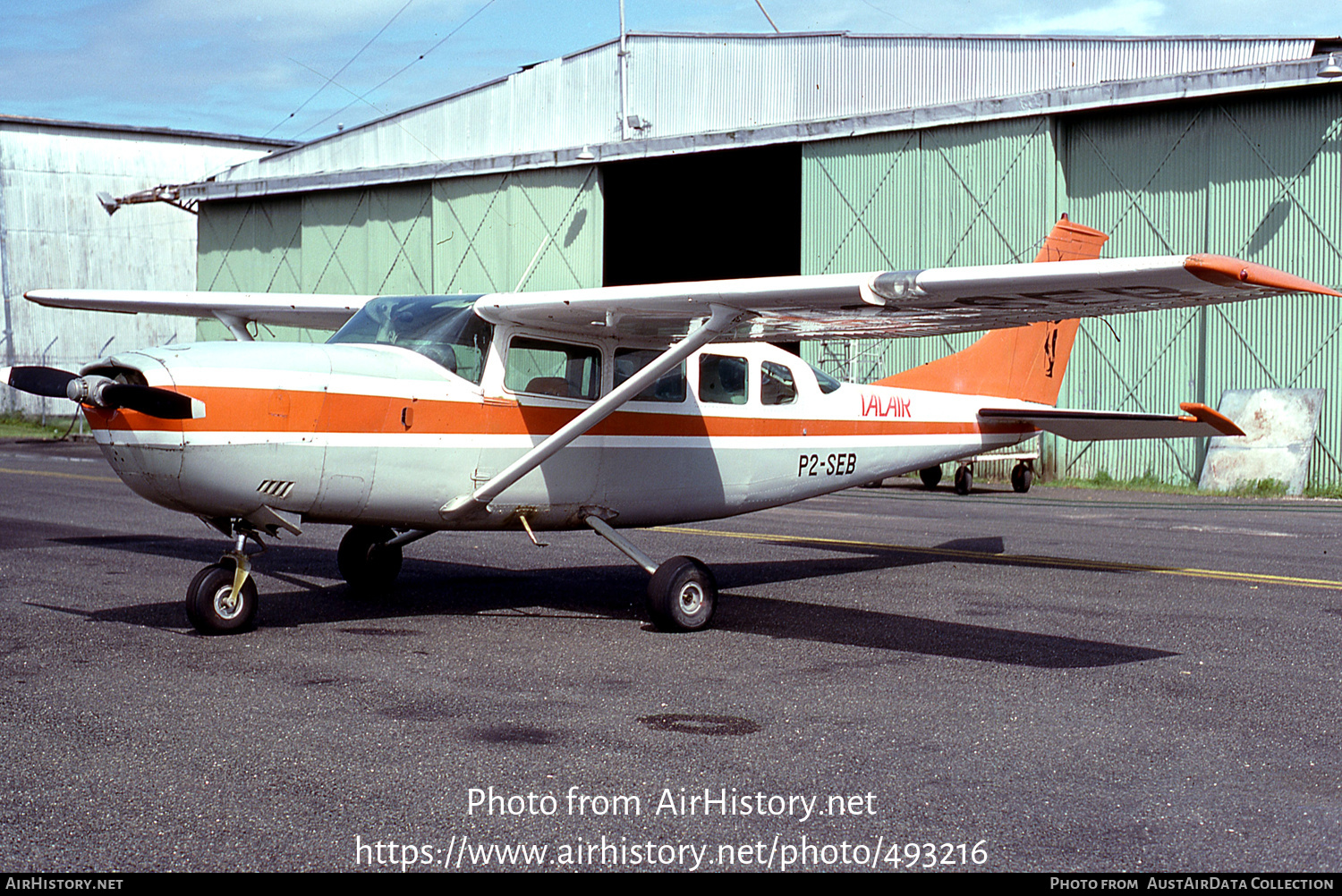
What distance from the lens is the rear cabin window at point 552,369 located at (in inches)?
330

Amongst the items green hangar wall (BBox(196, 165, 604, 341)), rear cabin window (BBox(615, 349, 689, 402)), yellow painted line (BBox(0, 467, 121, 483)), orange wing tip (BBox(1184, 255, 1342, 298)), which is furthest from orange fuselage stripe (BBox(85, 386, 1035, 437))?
green hangar wall (BBox(196, 165, 604, 341))

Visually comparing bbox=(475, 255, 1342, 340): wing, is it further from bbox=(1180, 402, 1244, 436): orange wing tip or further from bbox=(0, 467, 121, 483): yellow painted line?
bbox=(0, 467, 121, 483): yellow painted line

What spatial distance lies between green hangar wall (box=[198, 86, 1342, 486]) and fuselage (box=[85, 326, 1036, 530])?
11.9 m

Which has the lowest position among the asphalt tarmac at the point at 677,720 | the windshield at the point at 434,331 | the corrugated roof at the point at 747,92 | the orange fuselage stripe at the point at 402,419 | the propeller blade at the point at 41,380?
the asphalt tarmac at the point at 677,720

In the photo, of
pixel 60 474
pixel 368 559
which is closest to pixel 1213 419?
pixel 368 559

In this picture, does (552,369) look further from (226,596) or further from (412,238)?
(412,238)

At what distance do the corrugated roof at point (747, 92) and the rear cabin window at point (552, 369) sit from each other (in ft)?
51.5

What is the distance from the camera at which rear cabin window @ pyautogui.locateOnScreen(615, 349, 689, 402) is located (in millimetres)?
8953

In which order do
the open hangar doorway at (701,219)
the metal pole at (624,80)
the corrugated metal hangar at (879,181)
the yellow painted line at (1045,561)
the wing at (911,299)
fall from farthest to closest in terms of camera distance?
the open hangar doorway at (701,219), the metal pole at (624,80), the corrugated metal hangar at (879,181), the yellow painted line at (1045,561), the wing at (911,299)

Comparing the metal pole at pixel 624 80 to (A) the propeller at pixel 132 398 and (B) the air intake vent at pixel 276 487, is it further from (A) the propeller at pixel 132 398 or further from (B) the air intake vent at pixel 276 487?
(A) the propeller at pixel 132 398

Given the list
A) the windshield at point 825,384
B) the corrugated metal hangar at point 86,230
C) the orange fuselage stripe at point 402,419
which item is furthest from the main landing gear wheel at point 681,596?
the corrugated metal hangar at point 86,230

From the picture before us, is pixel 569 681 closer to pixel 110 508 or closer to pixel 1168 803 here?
pixel 1168 803

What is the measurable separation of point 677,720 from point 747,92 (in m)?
22.8

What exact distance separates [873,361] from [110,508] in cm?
1470
